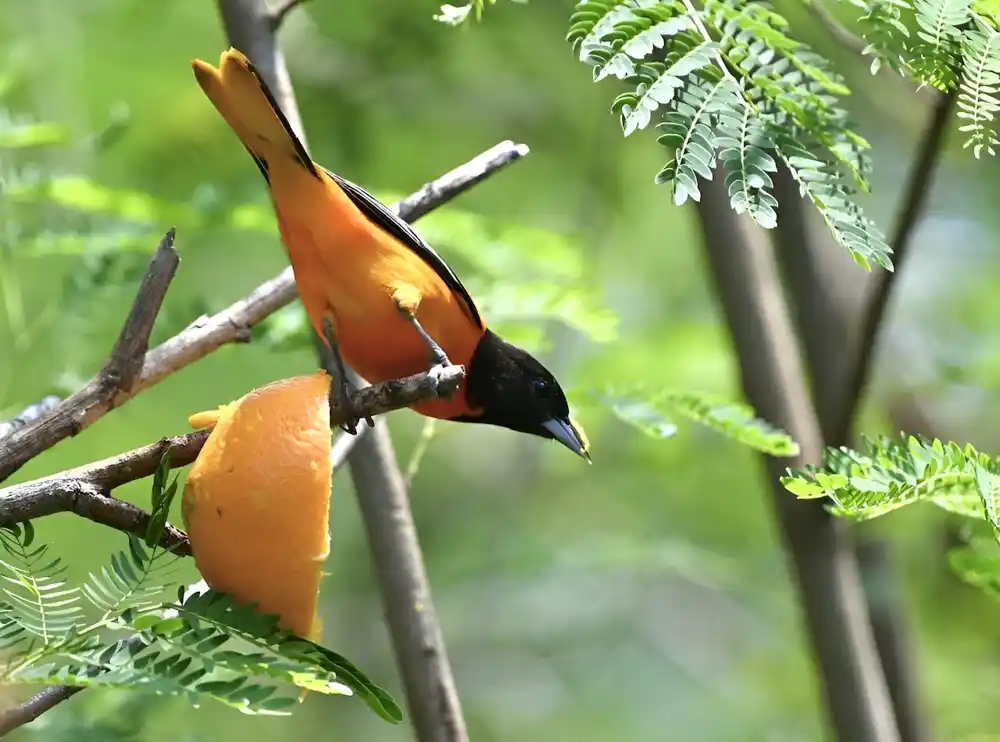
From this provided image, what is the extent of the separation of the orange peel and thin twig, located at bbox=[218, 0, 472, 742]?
834mm

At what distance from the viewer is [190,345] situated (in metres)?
2.10

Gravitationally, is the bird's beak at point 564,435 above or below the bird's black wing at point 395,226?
below

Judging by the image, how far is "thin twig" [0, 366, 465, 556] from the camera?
1469 mm

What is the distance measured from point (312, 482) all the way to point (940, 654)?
167 inches

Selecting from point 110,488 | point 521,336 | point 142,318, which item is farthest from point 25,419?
point 521,336

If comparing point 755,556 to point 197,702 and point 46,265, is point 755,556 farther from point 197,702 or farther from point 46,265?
point 197,702

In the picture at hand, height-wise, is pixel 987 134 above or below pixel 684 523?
above

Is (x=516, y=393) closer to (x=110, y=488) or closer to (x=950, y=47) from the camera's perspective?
(x=110, y=488)

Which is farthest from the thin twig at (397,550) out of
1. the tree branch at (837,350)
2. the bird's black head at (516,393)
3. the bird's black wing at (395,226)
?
the tree branch at (837,350)

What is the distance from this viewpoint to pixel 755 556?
16.6 ft

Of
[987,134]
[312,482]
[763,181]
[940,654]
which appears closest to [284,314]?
[312,482]

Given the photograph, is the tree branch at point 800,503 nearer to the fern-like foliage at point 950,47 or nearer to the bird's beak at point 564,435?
the bird's beak at point 564,435

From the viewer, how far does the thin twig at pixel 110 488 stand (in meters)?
1.47

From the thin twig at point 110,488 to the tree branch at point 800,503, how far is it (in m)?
1.45
